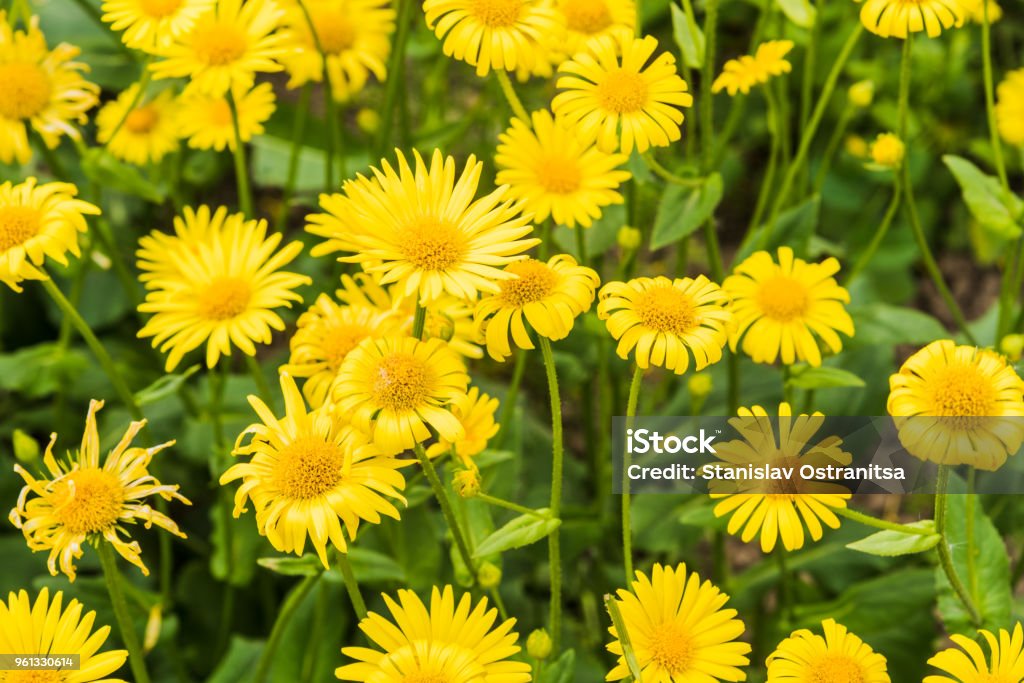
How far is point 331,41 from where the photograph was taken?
6.86 ft

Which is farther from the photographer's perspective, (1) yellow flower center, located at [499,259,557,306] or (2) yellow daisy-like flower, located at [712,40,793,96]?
(2) yellow daisy-like flower, located at [712,40,793,96]

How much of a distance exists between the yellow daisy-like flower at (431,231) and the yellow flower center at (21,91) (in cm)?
70

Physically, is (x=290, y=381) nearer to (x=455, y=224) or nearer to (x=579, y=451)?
(x=455, y=224)

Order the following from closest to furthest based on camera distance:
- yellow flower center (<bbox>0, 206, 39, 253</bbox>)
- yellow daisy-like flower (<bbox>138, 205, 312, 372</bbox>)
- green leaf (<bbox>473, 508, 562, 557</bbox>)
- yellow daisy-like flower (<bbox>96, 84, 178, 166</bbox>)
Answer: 1. green leaf (<bbox>473, 508, 562, 557</bbox>)
2. yellow flower center (<bbox>0, 206, 39, 253</bbox>)
3. yellow daisy-like flower (<bbox>138, 205, 312, 372</bbox>)
4. yellow daisy-like flower (<bbox>96, 84, 178, 166</bbox>)

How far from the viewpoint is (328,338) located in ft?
5.09

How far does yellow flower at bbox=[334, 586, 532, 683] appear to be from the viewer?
1283 mm

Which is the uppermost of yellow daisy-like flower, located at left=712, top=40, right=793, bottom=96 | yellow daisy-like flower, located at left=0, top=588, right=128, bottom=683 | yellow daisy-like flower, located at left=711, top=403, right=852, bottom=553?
yellow daisy-like flower, located at left=712, top=40, right=793, bottom=96

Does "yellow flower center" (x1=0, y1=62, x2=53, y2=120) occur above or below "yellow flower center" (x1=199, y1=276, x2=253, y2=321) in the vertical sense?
above

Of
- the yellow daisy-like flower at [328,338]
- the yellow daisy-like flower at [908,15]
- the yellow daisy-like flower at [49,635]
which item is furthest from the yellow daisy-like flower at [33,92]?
the yellow daisy-like flower at [908,15]

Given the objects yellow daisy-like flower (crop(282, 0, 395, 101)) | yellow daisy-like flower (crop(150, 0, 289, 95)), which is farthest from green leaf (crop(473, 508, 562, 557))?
yellow daisy-like flower (crop(282, 0, 395, 101))

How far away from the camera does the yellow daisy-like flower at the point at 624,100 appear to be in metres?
1.54

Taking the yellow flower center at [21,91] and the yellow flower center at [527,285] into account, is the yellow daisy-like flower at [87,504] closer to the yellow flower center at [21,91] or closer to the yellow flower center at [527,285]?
the yellow flower center at [527,285]

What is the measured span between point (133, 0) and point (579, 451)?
4.72ft

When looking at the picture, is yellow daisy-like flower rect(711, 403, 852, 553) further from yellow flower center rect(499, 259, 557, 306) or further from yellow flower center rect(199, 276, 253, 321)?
yellow flower center rect(199, 276, 253, 321)
